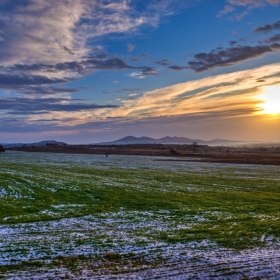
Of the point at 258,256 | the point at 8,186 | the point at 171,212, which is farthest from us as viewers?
the point at 8,186

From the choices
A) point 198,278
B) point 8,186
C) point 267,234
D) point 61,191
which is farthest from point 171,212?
point 8,186

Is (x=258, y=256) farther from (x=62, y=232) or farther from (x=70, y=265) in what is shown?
(x=62, y=232)

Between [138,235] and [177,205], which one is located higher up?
[138,235]

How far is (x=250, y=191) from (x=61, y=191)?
19935 mm

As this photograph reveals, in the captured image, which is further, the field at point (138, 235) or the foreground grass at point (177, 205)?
the foreground grass at point (177, 205)

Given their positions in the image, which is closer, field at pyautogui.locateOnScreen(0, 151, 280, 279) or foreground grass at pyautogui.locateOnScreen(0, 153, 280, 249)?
field at pyautogui.locateOnScreen(0, 151, 280, 279)

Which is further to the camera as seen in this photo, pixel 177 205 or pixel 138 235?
pixel 177 205

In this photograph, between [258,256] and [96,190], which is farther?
[96,190]

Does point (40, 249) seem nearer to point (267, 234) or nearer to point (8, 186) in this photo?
point (267, 234)

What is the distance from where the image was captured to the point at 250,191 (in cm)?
2988

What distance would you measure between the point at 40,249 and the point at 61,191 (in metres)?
16.3

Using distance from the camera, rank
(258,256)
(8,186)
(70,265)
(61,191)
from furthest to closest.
Answer: (8,186), (61,191), (258,256), (70,265)

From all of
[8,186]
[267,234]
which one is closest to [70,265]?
[267,234]

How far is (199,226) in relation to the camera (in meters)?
16.4
